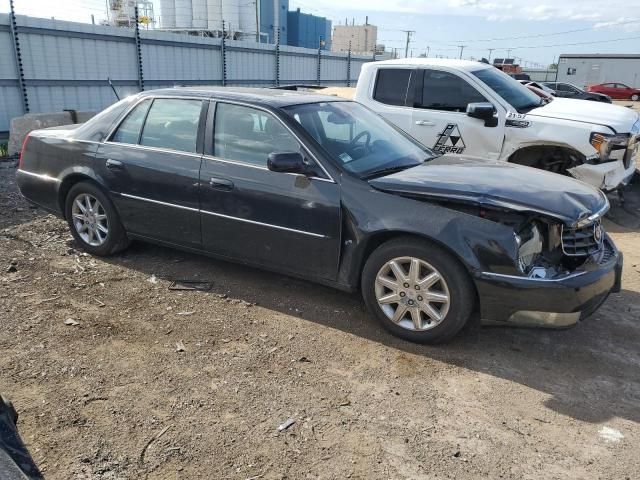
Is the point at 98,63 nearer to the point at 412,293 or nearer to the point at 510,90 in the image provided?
the point at 510,90

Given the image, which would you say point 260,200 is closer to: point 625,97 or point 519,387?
point 519,387

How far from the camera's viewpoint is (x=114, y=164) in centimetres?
486

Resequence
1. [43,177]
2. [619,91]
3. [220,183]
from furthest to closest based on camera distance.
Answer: [619,91] < [43,177] < [220,183]

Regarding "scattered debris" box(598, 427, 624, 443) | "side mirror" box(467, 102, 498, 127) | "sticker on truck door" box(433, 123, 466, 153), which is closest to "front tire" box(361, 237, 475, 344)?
"scattered debris" box(598, 427, 624, 443)

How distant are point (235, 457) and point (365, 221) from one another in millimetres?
1783

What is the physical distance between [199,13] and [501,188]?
36.5 meters

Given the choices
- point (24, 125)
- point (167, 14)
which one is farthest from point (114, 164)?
point (167, 14)

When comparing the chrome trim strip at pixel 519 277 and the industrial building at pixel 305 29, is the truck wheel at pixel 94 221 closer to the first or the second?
the chrome trim strip at pixel 519 277

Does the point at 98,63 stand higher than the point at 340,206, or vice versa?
the point at 98,63

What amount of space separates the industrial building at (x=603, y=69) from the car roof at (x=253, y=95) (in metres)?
53.1

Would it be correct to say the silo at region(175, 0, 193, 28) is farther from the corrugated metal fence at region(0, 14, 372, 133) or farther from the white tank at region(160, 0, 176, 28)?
the corrugated metal fence at region(0, 14, 372, 133)

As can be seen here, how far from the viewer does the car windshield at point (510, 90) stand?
7137mm

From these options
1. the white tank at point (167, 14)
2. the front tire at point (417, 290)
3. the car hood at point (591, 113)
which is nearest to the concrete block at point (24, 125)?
the car hood at point (591, 113)

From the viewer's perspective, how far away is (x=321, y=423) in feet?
9.62
